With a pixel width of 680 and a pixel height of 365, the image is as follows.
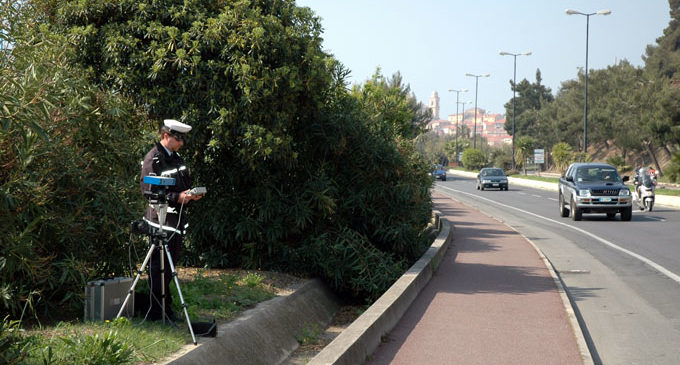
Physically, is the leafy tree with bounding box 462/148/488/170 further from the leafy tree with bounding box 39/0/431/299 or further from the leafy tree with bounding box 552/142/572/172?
the leafy tree with bounding box 39/0/431/299

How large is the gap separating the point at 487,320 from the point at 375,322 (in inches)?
A: 64.6

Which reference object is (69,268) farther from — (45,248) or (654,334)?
(654,334)

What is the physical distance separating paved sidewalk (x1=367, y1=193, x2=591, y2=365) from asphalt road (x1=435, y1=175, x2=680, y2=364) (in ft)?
1.26

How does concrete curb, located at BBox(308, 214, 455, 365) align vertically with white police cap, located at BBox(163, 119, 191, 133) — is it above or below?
below

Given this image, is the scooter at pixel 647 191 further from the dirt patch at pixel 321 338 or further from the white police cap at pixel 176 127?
the white police cap at pixel 176 127

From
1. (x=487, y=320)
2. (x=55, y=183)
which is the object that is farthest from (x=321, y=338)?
(x=55, y=183)

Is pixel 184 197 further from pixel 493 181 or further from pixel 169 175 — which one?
pixel 493 181

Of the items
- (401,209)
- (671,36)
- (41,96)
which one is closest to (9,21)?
(41,96)

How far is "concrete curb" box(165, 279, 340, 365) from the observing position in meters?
5.80

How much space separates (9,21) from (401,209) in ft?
22.4

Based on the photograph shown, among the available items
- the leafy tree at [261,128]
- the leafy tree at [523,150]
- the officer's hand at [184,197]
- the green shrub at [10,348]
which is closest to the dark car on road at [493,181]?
the leafy tree at [261,128]

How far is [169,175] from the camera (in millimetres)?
6215

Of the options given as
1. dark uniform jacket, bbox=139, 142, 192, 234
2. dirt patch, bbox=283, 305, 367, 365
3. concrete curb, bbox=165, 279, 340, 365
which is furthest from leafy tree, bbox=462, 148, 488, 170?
dark uniform jacket, bbox=139, 142, 192, 234

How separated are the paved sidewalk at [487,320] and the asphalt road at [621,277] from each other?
384 mm
